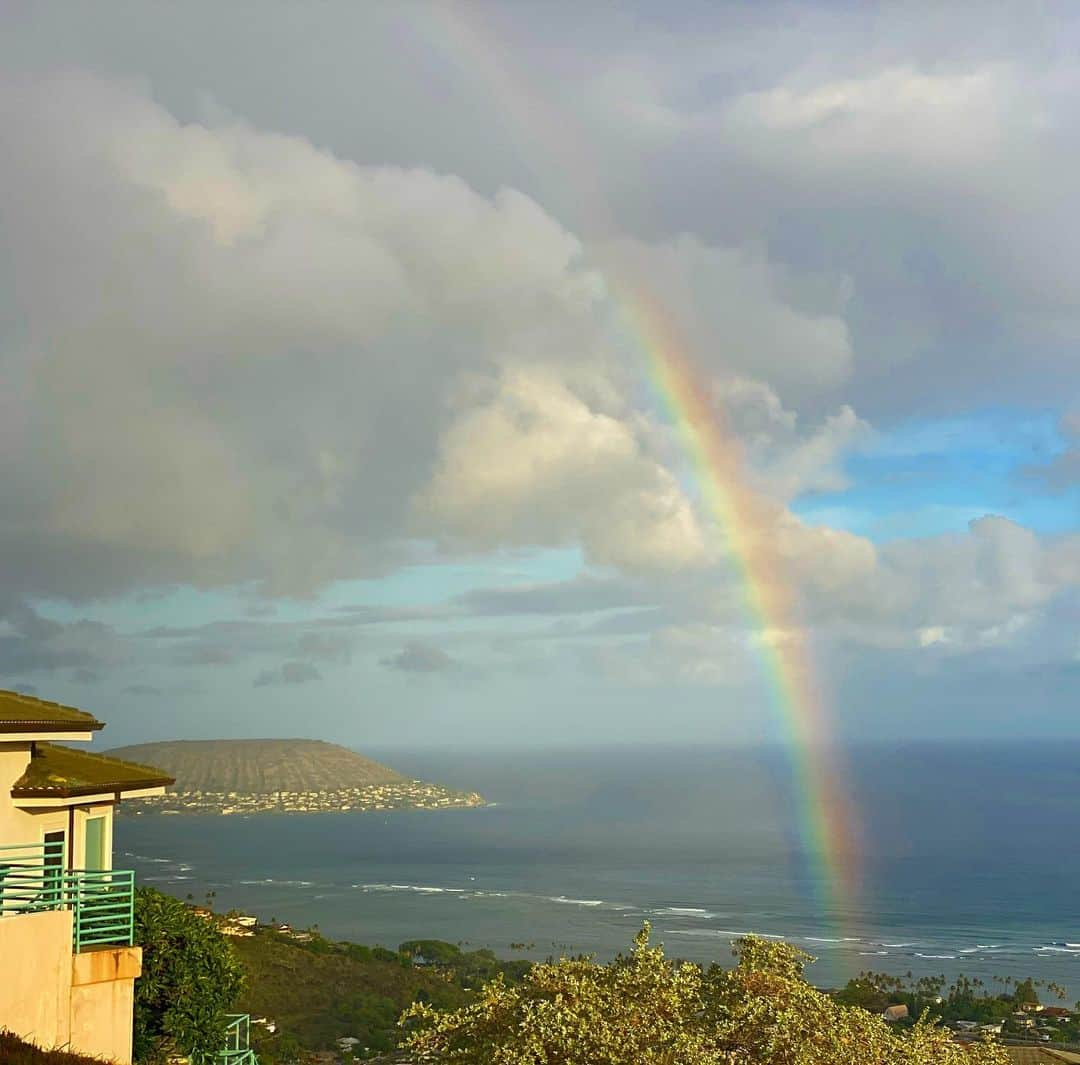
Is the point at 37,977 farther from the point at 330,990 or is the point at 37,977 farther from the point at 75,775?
the point at 330,990

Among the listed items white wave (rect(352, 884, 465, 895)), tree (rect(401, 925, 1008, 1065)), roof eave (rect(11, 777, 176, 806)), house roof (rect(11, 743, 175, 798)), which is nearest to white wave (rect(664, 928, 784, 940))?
white wave (rect(352, 884, 465, 895))

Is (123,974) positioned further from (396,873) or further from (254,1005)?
(396,873)

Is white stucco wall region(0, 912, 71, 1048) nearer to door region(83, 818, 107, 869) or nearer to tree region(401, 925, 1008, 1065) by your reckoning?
door region(83, 818, 107, 869)

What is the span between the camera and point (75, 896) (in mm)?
14352

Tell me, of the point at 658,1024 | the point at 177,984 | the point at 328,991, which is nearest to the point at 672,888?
the point at 328,991

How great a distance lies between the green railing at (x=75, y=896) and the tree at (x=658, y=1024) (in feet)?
13.2

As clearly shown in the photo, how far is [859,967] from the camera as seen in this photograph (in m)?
84.9

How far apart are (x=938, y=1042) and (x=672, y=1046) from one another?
491 centimetres

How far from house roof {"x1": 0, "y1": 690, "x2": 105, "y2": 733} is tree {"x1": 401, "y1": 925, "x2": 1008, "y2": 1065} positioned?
5975mm

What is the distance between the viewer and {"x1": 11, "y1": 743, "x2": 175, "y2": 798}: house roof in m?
15.4

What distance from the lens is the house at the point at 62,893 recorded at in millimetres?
13227

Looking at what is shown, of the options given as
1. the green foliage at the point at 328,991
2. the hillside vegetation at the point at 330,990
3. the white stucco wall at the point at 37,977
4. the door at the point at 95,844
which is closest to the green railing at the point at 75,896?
the white stucco wall at the point at 37,977

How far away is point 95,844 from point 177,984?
2639mm

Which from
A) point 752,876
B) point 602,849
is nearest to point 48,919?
point 752,876
